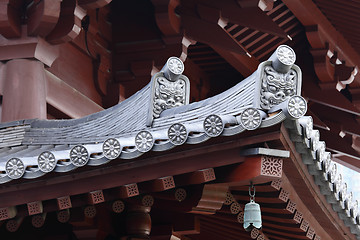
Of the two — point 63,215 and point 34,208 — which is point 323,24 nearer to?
point 63,215

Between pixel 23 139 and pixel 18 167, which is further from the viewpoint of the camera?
pixel 23 139

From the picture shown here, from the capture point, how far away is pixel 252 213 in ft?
17.3

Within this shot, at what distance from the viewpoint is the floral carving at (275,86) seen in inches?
193

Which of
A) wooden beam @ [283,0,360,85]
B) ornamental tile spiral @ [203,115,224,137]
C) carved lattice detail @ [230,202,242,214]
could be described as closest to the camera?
ornamental tile spiral @ [203,115,224,137]

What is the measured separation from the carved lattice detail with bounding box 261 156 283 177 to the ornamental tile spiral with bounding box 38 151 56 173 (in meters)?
1.38

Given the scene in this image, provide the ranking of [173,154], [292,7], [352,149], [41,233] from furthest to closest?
[352,149], [292,7], [41,233], [173,154]

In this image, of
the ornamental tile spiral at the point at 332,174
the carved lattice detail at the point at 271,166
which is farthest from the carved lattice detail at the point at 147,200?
the ornamental tile spiral at the point at 332,174

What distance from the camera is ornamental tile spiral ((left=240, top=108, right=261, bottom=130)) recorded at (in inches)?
189

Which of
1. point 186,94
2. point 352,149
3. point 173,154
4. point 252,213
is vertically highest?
point 352,149

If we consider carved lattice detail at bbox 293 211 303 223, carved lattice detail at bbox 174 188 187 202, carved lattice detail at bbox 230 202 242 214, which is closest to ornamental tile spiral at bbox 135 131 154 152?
carved lattice detail at bbox 174 188 187 202

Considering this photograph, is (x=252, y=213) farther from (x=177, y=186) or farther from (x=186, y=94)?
(x=186, y=94)

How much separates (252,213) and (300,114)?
0.84 metres

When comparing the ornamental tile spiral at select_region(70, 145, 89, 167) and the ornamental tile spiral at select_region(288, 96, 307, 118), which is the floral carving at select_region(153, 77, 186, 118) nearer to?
the ornamental tile spiral at select_region(70, 145, 89, 167)

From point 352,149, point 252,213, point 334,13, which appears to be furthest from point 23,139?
point 352,149
